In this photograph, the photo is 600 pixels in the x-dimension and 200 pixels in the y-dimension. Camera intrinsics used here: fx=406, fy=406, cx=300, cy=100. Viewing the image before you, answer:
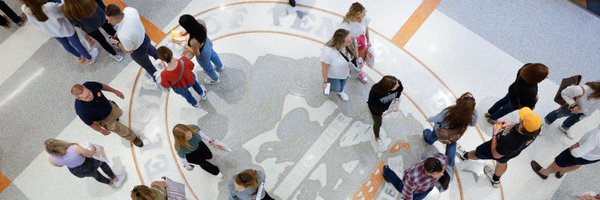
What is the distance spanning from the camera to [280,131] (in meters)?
5.52

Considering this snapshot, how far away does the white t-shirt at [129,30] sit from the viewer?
470cm

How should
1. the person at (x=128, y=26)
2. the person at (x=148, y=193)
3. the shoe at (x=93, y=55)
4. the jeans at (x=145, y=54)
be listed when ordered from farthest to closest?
the shoe at (x=93, y=55) → the jeans at (x=145, y=54) → the person at (x=128, y=26) → the person at (x=148, y=193)

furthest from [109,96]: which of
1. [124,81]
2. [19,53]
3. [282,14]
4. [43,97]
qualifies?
[282,14]

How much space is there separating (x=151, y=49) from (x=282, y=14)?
2.07 meters

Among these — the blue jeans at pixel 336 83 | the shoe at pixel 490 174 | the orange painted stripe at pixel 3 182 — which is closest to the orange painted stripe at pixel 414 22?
the blue jeans at pixel 336 83

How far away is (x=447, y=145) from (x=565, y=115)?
5.54 feet

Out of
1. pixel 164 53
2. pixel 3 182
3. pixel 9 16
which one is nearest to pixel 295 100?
pixel 164 53

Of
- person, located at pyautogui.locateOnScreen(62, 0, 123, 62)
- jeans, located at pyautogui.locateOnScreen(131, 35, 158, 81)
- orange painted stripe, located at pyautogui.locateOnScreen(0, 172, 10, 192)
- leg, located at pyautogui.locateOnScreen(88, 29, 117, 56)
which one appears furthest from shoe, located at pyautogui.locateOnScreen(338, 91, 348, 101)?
orange painted stripe, located at pyautogui.locateOnScreen(0, 172, 10, 192)

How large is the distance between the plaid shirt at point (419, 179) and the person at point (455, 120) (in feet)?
1.04

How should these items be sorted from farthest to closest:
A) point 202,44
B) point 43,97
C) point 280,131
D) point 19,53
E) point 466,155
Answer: point 19,53 → point 43,97 → point 280,131 → point 466,155 → point 202,44

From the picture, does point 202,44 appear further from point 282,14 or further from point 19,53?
point 19,53

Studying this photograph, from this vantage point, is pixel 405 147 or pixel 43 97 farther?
pixel 43 97

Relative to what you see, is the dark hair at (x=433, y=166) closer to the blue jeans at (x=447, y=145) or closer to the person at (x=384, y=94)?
the person at (x=384, y=94)

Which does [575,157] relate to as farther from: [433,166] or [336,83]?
[336,83]
